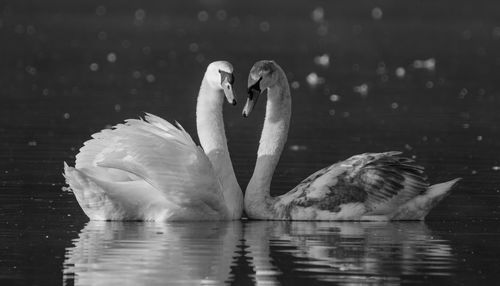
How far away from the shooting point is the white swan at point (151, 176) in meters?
13.7

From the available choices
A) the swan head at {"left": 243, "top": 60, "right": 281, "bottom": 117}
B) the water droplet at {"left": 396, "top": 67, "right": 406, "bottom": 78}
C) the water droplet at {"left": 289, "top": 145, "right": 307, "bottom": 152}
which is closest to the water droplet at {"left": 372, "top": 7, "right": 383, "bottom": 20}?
the water droplet at {"left": 396, "top": 67, "right": 406, "bottom": 78}

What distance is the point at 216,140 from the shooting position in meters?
14.8

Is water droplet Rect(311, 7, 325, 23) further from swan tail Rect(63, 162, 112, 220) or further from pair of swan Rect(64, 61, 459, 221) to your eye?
swan tail Rect(63, 162, 112, 220)

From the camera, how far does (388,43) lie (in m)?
44.6

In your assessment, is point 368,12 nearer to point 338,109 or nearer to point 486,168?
point 338,109

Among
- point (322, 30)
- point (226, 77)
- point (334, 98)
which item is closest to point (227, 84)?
point (226, 77)

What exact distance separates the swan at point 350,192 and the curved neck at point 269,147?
0.04 ft

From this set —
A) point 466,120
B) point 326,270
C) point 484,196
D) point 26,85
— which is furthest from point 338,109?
point 326,270

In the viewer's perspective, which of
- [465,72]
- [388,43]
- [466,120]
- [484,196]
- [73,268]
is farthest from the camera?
[388,43]

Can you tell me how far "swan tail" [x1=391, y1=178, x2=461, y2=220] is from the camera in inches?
575

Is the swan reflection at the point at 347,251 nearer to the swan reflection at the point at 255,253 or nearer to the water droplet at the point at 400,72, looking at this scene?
the swan reflection at the point at 255,253

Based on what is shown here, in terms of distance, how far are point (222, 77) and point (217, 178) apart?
1.07 metres

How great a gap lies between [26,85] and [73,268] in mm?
17131

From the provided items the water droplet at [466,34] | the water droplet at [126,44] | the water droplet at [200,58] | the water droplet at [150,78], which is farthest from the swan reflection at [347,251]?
the water droplet at [466,34]
